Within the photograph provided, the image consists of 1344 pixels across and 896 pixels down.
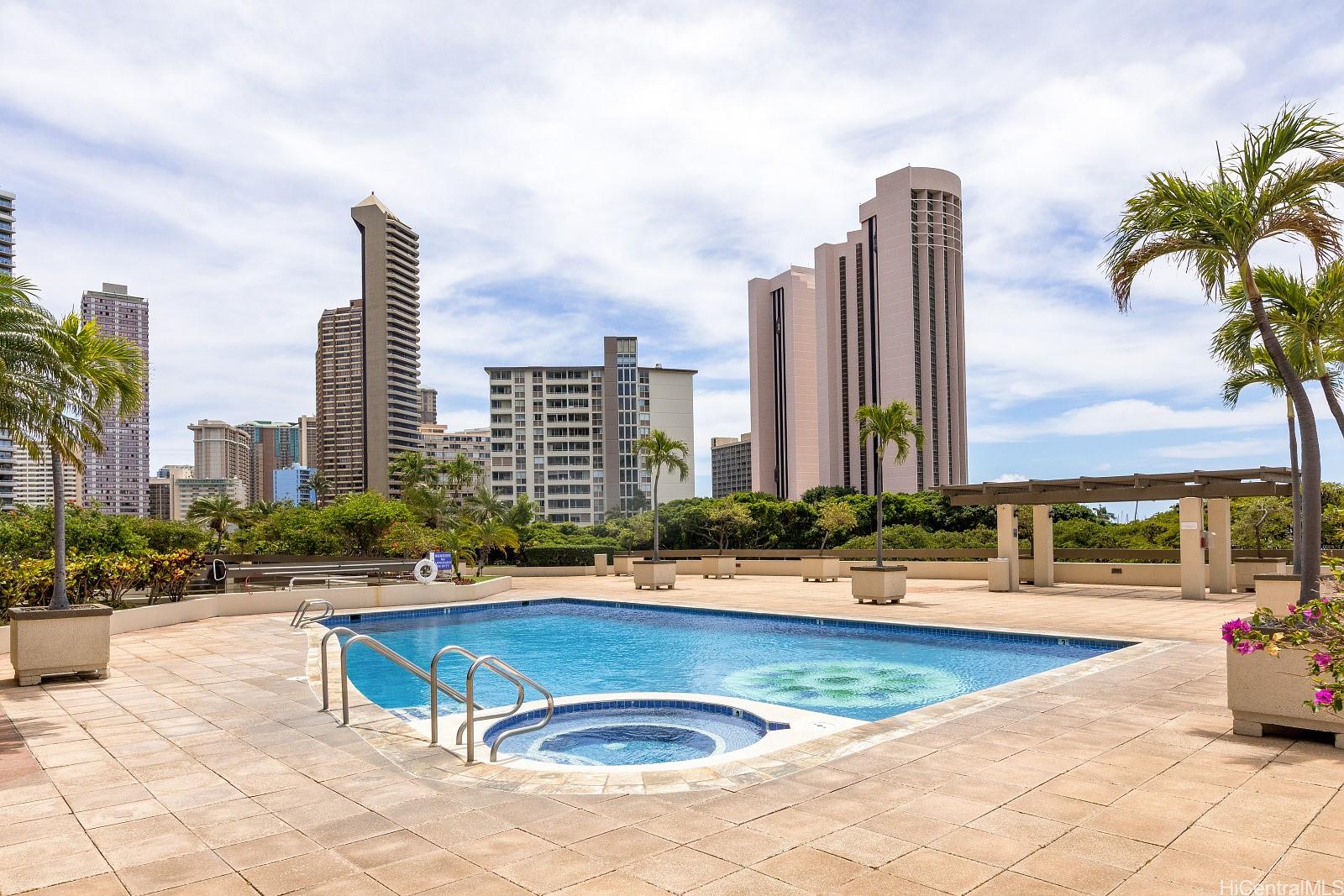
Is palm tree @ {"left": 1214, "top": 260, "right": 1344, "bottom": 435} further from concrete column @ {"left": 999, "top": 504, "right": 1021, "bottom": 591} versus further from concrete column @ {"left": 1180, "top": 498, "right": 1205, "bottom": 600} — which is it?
concrete column @ {"left": 999, "top": 504, "right": 1021, "bottom": 591}

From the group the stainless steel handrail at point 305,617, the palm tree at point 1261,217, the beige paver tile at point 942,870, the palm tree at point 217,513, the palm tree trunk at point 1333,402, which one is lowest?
the stainless steel handrail at point 305,617

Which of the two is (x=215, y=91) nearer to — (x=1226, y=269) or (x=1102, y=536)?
(x=1226, y=269)

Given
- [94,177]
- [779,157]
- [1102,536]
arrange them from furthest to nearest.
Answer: [1102,536] < [779,157] < [94,177]

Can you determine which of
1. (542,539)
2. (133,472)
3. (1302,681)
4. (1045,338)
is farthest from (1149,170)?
(133,472)

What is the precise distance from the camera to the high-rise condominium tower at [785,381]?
11712 centimetres

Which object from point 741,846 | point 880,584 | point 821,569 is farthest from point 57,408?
point 821,569

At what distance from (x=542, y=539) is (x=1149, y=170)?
134 feet

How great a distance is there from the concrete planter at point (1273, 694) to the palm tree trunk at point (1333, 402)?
3898 mm

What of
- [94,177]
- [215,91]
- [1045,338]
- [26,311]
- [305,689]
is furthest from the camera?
[1045,338]

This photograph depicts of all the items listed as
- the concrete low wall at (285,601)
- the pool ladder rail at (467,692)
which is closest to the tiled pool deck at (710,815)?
the pool ladder rail at (467,692)

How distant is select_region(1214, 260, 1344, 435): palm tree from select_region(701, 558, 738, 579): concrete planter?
60.4ft

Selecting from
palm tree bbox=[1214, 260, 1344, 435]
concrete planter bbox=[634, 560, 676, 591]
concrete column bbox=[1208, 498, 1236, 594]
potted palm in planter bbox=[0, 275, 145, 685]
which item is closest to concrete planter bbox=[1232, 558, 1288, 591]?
concrete column bbox=[1208, 498, 1236, 594]

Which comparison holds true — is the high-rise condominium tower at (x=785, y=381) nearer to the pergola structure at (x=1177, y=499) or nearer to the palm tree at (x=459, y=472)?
the palm tree at (x=459, y=472)

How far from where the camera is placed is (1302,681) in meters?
5.95
